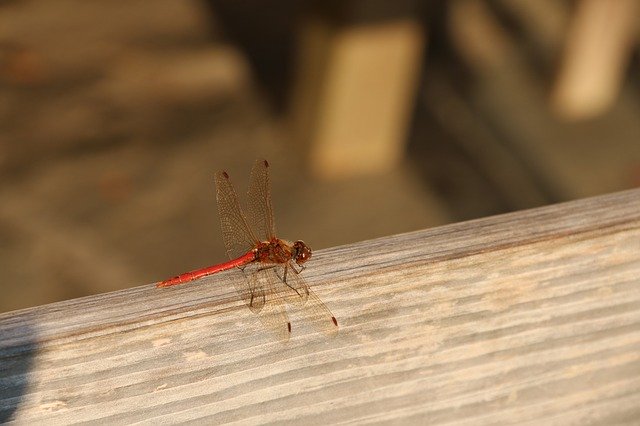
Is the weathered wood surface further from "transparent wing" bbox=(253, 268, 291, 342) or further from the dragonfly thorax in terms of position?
the dragonfly thorax

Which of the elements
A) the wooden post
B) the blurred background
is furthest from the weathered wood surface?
the wooden post

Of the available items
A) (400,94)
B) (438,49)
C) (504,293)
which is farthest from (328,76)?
(504,293)

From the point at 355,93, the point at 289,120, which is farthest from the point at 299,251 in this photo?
the point at 289,120

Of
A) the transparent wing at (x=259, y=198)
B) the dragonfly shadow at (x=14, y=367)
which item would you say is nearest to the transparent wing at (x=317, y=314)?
the dragonfly shadow at (x=14, y=367)

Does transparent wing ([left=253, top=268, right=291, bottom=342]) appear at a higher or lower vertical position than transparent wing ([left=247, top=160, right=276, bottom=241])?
lower

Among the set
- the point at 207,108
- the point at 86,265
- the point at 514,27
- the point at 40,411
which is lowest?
the point at 40,411

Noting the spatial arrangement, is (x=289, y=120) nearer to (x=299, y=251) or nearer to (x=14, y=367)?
(x=299, y=251)

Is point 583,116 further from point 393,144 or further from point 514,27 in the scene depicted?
point 393,144
